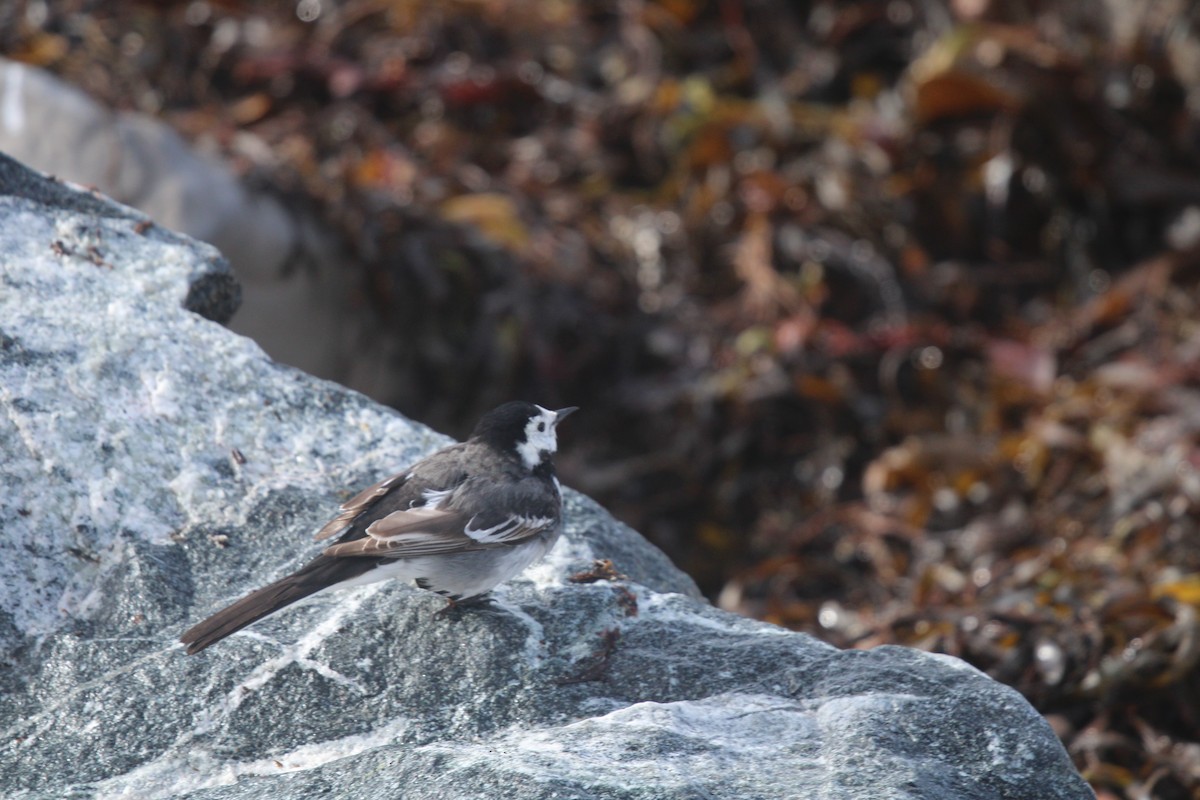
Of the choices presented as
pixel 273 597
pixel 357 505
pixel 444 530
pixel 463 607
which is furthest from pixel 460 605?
pixel 273 597

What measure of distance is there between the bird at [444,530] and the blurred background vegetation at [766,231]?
7.69 feet

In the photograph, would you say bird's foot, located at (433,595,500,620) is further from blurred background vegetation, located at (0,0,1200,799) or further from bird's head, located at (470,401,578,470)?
blurred background vegetation, located at (0,0,1200,799)

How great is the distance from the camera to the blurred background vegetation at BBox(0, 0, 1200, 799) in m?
5.97

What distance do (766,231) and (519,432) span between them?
358 cm

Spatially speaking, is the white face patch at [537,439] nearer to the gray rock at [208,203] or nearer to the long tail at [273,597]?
the long tail at [273,597]

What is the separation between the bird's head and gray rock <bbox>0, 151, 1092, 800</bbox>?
219mm

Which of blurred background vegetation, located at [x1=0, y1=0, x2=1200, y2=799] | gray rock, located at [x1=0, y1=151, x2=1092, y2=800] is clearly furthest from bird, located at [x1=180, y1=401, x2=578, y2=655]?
blurred background vegetation, located at [x1=0, y1=0, x2=1200, y2=799]

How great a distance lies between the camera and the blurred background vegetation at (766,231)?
597 centimetres

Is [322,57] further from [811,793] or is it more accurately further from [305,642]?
[811,793]

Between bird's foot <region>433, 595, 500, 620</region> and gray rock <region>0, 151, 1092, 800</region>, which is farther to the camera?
bird's foot <region>433, 595, 500, 620</region>

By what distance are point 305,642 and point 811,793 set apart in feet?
3.87

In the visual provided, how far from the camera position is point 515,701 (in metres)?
2.90

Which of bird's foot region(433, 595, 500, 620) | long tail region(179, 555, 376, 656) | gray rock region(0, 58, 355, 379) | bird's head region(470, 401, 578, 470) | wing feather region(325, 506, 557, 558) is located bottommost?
long tail region(179, 555, 376, 656)

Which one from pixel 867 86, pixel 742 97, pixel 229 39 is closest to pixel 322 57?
pixel 229 39
